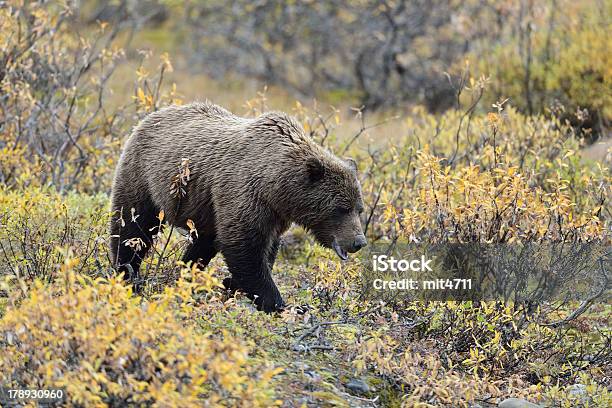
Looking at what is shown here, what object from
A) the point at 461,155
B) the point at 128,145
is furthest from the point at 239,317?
the point at 461,155

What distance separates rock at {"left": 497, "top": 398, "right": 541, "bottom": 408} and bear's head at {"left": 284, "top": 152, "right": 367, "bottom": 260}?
1.36 metres

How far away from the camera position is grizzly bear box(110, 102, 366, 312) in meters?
6.16

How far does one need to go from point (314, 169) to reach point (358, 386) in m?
1.45

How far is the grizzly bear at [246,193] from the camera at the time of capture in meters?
6.16

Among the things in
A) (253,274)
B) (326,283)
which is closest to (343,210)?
(326,283)

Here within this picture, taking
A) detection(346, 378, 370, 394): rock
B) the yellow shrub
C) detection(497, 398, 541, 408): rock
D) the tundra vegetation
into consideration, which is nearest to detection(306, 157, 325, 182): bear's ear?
the tundra vegetation

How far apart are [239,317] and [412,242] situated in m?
1.74

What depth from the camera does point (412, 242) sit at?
698 centimetres

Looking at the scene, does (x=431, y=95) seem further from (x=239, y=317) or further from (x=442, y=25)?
(x=239, y=317)

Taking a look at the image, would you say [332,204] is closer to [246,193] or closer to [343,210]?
[343,210]

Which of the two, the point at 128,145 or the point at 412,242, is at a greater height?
the point at 128,145
